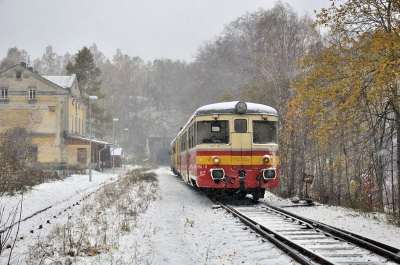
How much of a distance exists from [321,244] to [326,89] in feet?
21.1

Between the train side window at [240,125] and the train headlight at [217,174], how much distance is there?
142 cm

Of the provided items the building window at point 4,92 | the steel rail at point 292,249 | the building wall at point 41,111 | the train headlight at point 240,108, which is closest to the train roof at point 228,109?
the train headlight at point 240,108

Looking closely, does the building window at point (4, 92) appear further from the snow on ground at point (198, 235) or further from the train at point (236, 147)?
the train at point (236, 147)

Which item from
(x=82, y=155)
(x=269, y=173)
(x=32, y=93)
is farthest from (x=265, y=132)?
(x=32, y=93)

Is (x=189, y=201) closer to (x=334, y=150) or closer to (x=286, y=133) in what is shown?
(x=286, y=133)

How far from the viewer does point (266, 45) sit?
27422 millimetres

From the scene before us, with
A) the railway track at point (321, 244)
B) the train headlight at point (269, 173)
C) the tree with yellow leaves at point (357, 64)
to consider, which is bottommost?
the railway track at point (321, 244)

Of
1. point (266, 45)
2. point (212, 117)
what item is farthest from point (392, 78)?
point (266, 45)

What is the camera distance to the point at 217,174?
1261 cm

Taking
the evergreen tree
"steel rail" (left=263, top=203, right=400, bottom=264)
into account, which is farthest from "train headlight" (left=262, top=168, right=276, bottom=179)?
the evergreen tree

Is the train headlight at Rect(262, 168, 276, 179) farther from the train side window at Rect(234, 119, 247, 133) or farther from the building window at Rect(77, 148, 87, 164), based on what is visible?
the building window at Rect(77, 148, 87, 164)

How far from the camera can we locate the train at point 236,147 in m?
12.7

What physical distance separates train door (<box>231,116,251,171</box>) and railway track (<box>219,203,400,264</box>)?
334 cm

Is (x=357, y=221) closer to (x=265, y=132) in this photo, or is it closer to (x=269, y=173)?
(x=269, y=173)
